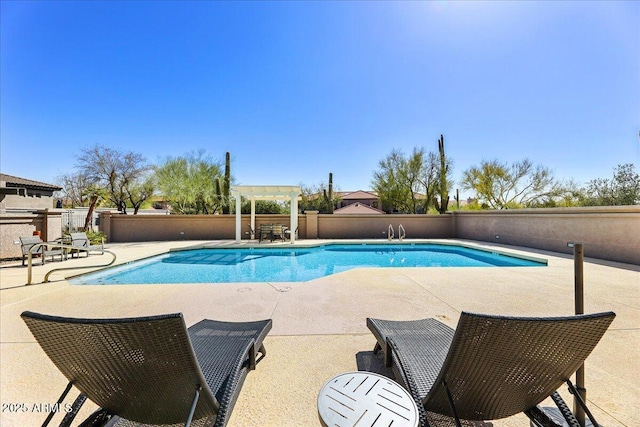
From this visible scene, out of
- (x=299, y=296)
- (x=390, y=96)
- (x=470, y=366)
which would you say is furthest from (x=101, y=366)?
(x=390, y=96)

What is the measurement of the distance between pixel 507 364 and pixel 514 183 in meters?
23.7

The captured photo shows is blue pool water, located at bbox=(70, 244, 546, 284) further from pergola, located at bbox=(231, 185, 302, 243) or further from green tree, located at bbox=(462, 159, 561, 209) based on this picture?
green tree, located at bbox=(462, 159, 561, 209)

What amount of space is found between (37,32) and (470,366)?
52.1 ft

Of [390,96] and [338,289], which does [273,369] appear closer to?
[338,289]

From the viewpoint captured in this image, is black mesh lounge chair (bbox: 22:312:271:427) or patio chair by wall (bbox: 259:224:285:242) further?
patio chair by wall (bbox: 259:224:285:242)

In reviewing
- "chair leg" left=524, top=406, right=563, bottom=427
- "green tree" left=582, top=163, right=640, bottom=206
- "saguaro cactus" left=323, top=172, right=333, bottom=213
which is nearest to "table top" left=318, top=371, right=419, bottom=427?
"chair leg" left=524, top=406, right=563, bottom=427

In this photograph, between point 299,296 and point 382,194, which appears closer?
point 299,296

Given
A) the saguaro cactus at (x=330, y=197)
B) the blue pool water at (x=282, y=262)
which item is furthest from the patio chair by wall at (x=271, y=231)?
the saguaro cactus at (x=330, y=197)

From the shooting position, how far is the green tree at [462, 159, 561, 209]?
20375 millimetres

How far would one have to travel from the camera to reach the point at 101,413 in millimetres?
1567

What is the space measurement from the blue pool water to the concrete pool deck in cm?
165

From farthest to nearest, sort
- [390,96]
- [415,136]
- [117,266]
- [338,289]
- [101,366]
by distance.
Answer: [415,136], [390,96], [117,266], [338,289], [101,366]

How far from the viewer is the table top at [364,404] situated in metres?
1.13

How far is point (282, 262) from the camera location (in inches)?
399
